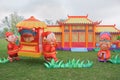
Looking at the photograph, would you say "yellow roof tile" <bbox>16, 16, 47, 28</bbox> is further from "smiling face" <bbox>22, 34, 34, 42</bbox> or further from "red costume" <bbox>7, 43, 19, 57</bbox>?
"red costume" <bbox>7, 43, 19, 57</bbox>

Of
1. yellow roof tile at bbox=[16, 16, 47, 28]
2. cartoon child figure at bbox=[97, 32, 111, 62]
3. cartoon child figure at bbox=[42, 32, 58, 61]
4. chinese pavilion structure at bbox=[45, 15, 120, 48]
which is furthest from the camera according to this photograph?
chinese pavilion structure at bbox=[45, 15, 120, 48]

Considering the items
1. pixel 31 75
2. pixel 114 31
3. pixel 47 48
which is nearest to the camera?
pixel 31 75

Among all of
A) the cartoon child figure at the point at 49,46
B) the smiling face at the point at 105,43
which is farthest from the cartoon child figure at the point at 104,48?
the cartoon child figure at the point at 49,46

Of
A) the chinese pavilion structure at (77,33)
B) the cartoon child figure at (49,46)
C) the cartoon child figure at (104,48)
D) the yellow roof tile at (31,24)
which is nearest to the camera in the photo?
the yellow roof tile at (31,24)

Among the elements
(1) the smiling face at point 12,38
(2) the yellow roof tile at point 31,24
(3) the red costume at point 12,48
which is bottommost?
(3) the red costume at point 12,48

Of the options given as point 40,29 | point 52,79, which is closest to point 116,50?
point 40,29

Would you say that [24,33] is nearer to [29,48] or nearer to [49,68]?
[29,48]

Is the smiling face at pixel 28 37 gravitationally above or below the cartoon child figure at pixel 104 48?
above

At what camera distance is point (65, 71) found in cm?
823

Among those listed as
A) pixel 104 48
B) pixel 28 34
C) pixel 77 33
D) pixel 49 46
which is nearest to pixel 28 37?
pixel 28 34

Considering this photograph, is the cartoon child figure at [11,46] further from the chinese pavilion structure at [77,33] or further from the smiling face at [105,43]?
the chinese pavilion structure at [77,33]


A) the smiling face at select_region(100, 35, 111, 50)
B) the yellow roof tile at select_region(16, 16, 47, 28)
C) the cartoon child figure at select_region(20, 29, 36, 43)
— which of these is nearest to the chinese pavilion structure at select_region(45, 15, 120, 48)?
the smiling face at select_region(100, 35, 111, 50)

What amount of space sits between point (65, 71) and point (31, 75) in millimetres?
1315

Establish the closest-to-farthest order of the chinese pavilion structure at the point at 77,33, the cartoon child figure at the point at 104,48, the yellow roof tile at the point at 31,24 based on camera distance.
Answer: the yellow roof tile at the point at 31,24 → the cartoon child figure at the point at 104,48 → the chinese pavilion structure at the point at 77,33
